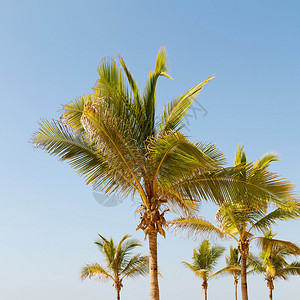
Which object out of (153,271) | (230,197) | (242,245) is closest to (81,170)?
(153,271)

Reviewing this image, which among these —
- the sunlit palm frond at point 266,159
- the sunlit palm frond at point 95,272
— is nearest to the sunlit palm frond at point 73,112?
the sunlit palm frond at point 266,159

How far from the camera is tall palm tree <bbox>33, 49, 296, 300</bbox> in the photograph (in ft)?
28.0

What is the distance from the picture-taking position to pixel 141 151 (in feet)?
29.5

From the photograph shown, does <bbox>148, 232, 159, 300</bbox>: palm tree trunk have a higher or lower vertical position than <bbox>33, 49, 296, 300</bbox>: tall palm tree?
lower

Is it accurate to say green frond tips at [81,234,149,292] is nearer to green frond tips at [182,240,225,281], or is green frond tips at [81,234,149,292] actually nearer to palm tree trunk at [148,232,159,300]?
green frond tips at [182,240,225,281]

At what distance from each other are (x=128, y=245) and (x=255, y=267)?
828 centimetres

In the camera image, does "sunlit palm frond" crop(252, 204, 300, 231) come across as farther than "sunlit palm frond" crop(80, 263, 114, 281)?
No

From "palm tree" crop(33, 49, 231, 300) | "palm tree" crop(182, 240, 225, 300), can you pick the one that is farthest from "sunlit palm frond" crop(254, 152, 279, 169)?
"palm tree" crop(182, 240, 225, 300)

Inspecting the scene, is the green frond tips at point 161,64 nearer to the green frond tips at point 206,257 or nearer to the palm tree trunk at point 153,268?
the palm tree trunk at point 153,268

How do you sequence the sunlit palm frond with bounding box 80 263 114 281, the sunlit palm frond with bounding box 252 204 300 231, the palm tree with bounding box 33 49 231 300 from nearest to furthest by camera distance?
the palm tree with bounding box 33 49 231 300 < the sunlit palm frond with bounding box 252 204 300 231 < the sunlit palm frond with bounding box 80 263 114 281

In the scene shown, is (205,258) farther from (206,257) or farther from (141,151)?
(141,151)

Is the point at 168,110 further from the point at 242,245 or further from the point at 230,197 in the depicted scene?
the point at 242,245

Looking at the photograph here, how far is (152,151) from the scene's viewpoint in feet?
28.6

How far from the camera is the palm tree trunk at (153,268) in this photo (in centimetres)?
859
